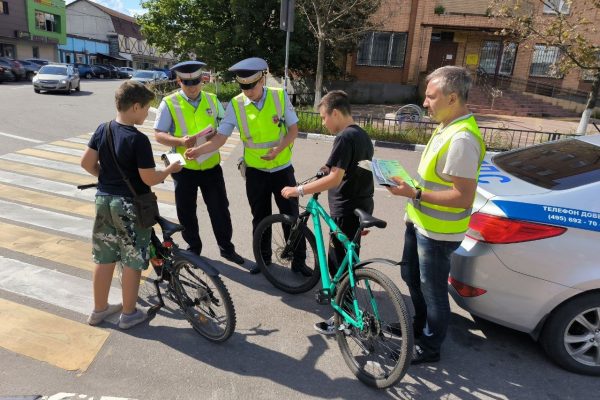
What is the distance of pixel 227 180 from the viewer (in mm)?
7609

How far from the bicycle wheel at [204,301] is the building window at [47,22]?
5536 cm

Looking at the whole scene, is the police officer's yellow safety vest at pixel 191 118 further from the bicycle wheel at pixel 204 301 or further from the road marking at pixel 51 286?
the road marking at pixel 51 286

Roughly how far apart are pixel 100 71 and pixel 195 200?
44158mm

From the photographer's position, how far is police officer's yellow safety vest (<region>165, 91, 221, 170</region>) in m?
4.03

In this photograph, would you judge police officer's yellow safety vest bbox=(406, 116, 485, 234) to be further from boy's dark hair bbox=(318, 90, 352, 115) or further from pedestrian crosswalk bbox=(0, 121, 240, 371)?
pedestrian crosswalk bbox=(0, 121, 240, 371)

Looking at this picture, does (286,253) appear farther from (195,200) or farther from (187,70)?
(187,70)

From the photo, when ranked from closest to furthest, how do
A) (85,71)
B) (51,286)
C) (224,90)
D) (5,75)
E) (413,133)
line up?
(51,286), (413,133), (224,90), (5,75), (85,71)

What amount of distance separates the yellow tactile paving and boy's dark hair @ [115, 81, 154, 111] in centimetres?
166

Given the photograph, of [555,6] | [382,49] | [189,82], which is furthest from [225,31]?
[189,82]

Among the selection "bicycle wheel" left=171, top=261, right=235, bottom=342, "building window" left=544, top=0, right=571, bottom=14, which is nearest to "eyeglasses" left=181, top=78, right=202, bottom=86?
"bicycle wheel" left=171, top=261, right=235, bottom=342

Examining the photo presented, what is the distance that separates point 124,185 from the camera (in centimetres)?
298

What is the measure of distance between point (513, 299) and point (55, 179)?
6.70m

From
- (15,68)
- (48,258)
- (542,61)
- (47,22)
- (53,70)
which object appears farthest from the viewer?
(47,22)

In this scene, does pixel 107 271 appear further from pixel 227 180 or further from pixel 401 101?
pixel 401 101
